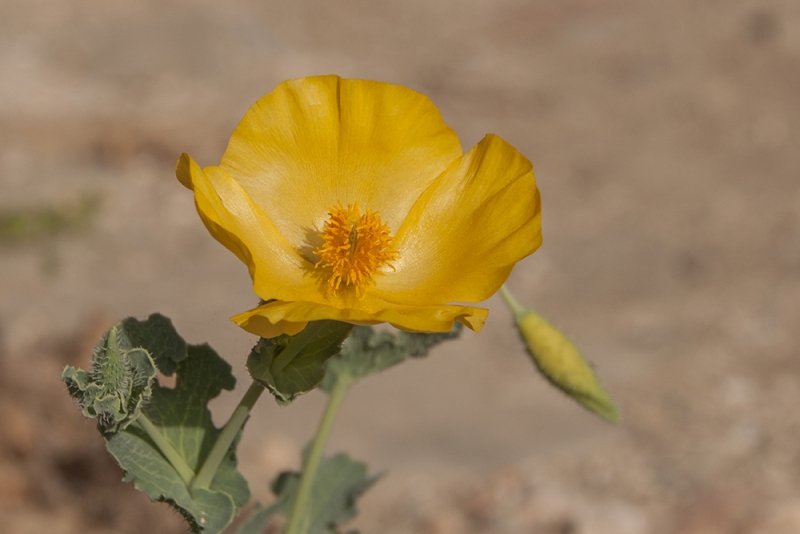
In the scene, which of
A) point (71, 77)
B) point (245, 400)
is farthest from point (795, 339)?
point (71, 77)

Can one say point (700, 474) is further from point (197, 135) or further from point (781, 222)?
point (197, 135)

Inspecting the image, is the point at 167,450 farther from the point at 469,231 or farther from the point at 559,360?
the point at 559,360

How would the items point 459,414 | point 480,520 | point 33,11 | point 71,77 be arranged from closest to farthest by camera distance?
point 480,520
point 459,414
point 71,77
point 33,11

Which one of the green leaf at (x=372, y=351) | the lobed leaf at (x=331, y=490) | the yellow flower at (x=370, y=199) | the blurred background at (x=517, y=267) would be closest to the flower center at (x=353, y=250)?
the yellow flower at (x=370, y=199)

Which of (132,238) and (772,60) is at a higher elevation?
(772,60)

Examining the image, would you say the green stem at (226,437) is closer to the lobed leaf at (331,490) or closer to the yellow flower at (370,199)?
the yellow flower at (370,199)
